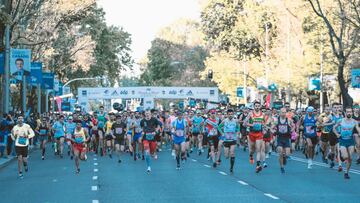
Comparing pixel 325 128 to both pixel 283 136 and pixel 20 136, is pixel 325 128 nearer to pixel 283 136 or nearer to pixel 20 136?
pixel 283 136

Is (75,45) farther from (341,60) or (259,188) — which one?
(259,188)

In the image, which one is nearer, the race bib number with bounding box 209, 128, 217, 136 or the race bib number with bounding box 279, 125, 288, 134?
the race bib number with bounding box 279, 125, 288, 134

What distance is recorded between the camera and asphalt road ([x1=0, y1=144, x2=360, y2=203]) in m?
15.6

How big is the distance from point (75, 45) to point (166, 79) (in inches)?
2299

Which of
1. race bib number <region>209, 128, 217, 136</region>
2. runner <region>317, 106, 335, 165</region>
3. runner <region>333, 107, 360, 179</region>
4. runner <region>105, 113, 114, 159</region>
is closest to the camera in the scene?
runner <region>333, 107, 360, 179</region>

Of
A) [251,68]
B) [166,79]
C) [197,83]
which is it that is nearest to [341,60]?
[251,68]

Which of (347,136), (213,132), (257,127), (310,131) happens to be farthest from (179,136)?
(347,136)

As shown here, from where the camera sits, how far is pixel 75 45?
61094mm

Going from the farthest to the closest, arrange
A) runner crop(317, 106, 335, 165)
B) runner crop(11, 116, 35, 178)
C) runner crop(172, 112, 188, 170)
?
runner crop(317, 106, 335, 165) < runner crop(172, 112, 188, 170) < runner crop(11, 116, 35, 178)

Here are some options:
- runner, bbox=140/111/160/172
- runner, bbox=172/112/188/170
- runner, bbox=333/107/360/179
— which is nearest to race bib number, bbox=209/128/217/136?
runner, bbox=172/112/188/170

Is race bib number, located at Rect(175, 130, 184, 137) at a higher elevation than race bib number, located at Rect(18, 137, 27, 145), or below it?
higher

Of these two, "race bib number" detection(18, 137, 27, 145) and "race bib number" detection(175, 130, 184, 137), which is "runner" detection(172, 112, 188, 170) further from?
"race bib number" detection(18, 137, 27, 145)

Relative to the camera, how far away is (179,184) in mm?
18516

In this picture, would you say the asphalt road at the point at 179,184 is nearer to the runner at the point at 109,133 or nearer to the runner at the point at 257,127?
the runner at the point at 257,127
